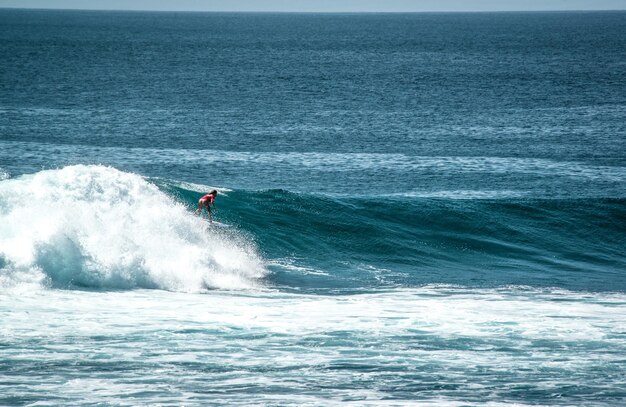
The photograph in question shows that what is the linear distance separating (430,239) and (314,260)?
4706 mm

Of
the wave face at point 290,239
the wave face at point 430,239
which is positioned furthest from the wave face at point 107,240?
the wave face at point 430,239

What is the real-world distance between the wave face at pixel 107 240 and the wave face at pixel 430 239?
182 cm

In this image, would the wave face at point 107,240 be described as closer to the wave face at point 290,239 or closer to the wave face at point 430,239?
the wave face at point 290,239

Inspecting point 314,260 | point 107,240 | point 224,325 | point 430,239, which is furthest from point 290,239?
point 224,325

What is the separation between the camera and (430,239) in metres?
28.6

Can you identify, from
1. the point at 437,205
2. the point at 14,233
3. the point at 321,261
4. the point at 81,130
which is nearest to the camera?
the point at 14,233

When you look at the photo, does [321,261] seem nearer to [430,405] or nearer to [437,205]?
[437,205]

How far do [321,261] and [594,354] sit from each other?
1076cm

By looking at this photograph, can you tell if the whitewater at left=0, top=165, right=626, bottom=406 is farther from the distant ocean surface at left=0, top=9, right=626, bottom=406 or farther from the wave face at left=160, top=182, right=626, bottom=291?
the wave face at left=160, top=182, right=626, bottom=291

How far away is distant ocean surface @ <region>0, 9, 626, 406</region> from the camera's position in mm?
14789

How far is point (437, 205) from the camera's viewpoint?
3138 cm

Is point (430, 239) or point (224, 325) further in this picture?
point (430, 239)

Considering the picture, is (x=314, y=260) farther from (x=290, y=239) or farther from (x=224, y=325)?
(x=224, y=325)

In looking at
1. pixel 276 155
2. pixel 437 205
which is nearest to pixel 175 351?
pixel 437 205
